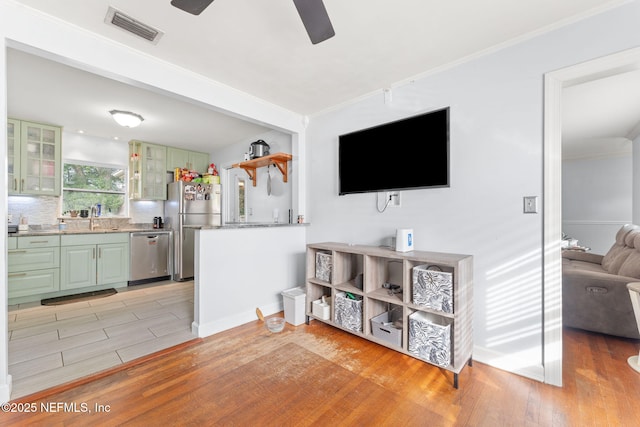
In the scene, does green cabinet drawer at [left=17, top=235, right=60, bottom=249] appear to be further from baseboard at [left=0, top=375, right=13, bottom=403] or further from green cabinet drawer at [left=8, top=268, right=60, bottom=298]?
baseboard at [left=0, top=375, right=13, bottom=403]

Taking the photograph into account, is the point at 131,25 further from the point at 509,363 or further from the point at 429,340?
the point at 509,363

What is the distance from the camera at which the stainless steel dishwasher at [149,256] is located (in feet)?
13.5

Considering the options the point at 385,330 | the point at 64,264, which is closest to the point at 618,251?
the point at 385,330

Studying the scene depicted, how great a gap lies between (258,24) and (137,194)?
377cm

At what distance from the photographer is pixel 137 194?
4406 mm

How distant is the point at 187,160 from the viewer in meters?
4.93

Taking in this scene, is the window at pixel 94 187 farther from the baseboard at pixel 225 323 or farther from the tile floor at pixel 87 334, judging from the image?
the baseboard at pixel 225 323

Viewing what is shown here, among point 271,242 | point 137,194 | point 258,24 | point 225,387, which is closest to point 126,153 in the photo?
point 137,194

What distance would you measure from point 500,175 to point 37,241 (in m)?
4.94

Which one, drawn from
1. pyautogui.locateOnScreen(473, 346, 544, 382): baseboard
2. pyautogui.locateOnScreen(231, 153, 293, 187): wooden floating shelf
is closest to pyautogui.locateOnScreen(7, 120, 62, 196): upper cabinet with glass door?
pyautogui.locateOnScreen(231, 153, 293, 187): wooden floating shelf

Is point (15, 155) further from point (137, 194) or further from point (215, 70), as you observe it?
point (215, 70)

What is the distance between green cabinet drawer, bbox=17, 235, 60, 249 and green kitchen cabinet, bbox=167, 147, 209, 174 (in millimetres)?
1824

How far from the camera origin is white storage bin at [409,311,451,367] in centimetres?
181

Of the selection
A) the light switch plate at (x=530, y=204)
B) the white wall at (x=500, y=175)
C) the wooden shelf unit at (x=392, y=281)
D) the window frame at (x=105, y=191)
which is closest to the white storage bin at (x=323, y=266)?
the wooden shelf unit at (x=392, y=281)
